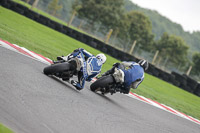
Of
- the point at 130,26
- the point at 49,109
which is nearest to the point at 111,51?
the point at 49,109

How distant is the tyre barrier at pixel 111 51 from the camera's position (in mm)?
22564

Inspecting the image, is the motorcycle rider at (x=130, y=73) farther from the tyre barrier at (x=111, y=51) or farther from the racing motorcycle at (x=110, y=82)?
the tyre barrier at (x=111, y=51)

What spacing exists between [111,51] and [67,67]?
1571cm

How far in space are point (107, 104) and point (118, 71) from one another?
1.06 metres

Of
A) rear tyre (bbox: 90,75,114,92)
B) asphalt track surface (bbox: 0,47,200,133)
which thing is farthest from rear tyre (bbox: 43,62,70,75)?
rear tyre (bbox: 90,75,114,92)

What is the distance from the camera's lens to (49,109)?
5.14 meters

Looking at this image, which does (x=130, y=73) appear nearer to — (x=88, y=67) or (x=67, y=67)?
(x=88, y=67)

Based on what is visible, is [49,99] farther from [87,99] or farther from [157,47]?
[157,47]

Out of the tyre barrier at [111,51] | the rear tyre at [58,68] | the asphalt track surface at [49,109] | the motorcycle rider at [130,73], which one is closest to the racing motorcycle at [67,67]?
the rear tyre at [58,68]

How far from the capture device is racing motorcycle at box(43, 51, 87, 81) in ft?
24.5

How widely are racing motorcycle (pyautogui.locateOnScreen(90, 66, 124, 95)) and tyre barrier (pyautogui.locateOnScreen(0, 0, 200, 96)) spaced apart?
46.4ft

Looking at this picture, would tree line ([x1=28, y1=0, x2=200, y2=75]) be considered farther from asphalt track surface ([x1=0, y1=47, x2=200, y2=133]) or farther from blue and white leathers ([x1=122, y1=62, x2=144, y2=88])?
asphalt track surface ([x1=0, y1=47, x2=200, y2=133])

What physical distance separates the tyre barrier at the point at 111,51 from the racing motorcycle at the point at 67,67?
15.0m

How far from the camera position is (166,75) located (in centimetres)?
2341
